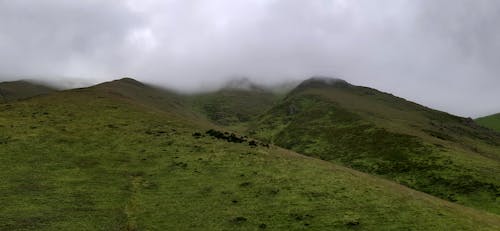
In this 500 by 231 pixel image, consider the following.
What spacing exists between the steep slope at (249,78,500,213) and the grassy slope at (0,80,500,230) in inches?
799

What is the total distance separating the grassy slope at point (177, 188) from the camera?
41.3 m

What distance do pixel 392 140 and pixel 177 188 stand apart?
56240 mm

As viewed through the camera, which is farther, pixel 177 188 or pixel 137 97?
pixel 137 97

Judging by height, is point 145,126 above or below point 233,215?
above

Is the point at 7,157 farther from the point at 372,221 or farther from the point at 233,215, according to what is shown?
the point at 372,221

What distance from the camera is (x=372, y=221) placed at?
4166 cm

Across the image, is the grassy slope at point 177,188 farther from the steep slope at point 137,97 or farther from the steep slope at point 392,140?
the steep slope at point 137,97

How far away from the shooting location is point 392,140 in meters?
95.8

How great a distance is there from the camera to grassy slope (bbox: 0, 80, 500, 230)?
1628 inches

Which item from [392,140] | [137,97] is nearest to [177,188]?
[392,140]

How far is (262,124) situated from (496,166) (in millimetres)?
78439

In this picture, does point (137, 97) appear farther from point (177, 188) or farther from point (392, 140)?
point (177, 188)

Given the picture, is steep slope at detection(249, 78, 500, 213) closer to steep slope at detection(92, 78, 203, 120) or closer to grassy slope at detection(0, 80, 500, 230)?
grassy slope at detection(0, 80, 500, 230)

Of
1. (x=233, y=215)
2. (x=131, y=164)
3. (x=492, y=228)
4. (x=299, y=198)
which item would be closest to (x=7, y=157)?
(x=131, y=164)
